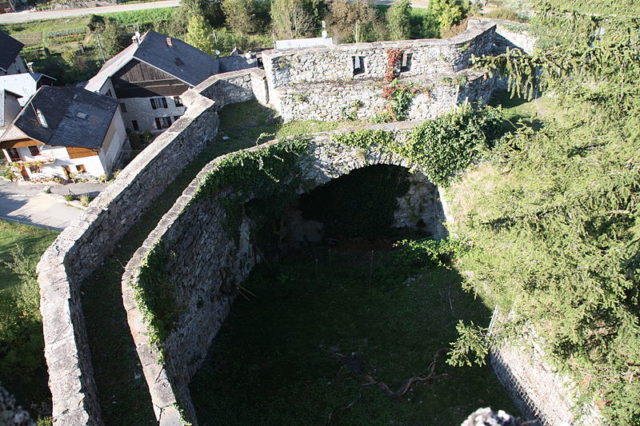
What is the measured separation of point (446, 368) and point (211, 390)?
16.0ft

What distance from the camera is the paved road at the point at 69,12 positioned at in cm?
4541

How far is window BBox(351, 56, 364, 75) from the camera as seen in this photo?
1539 centimetres

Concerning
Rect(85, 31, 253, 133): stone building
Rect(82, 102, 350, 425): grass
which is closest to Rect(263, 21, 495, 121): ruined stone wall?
Rect(82, 102, 350, 425): grass

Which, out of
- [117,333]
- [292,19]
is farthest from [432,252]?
[292,19]

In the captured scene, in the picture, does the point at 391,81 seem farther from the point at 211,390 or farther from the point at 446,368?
the point at 211,390

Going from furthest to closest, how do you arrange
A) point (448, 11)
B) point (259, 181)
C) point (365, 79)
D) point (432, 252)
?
point (448, 11)
point (365, 79)
point (432, 252)
point (259, 181)

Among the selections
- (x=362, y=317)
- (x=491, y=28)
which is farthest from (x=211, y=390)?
(x=491, y=28)

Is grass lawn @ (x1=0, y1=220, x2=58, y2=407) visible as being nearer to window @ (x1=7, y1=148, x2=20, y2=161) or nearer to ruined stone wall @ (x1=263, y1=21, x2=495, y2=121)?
ruined stone wall @ (x1=263, y1=21, x2=495, y2=121)

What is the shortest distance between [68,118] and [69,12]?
102ft

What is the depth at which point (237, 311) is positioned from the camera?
11516mm

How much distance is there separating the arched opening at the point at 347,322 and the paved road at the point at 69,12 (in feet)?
135

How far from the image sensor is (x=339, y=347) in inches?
416

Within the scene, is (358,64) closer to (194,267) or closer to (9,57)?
(194,267)

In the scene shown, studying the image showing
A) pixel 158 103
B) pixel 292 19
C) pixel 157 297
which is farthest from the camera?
pixel 292 19
